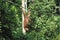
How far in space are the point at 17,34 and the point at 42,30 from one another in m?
0.98

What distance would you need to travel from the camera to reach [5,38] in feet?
31.4

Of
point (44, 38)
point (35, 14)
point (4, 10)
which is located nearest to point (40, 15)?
point (35, 14)

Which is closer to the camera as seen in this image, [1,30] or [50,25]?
[1,30]

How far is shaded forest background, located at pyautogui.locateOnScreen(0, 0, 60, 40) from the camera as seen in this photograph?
935 centimetres

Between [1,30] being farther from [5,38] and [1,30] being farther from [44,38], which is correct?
[44,38]

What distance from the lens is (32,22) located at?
10.1 metres

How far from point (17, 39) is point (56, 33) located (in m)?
1.96

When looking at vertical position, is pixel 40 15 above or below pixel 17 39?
above

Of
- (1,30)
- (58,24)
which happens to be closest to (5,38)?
(1,30)

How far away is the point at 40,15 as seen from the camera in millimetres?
10578

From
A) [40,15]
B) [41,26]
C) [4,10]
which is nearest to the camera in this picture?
[4,10]

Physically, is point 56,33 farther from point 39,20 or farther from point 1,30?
point 1,30

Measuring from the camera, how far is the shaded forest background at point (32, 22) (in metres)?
9.35

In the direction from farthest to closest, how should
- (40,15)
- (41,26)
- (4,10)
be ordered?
(40,15) < (41,26) < (4,10)
